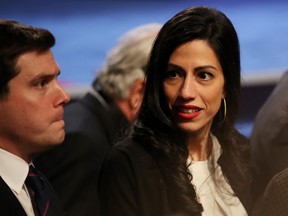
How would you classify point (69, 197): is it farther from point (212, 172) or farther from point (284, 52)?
point (284, 52)

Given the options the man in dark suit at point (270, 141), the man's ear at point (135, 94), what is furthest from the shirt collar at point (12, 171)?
the man's ear at point (135, 94)

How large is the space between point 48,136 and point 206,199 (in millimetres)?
463

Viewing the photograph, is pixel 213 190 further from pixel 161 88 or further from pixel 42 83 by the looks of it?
pixel 42 83

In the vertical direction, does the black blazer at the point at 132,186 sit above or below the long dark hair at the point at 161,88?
below

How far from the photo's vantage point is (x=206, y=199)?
186 centimetres

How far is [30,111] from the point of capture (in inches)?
63.5

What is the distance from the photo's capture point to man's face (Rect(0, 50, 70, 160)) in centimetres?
160

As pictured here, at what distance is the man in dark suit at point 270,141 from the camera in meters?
2.09

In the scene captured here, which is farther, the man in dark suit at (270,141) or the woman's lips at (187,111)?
the man in dark suit at (270,141)

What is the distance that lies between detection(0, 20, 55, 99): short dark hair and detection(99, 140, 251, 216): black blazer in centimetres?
35

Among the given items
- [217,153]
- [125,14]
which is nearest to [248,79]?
[217,153]

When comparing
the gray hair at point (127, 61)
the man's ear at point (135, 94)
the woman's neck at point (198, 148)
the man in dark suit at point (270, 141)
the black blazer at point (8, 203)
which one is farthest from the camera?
the gray hair at point (127, 61)

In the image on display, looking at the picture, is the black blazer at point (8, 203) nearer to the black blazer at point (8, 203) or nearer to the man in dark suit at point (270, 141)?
the black blazer at point (8, 203)

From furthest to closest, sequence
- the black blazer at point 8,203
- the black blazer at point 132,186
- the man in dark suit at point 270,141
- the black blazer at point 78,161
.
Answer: the black blazer at point 78,161 < the man in dark suit at point 270,141 < the black blazer at point 132,186 < the black blazer at point 8,203
